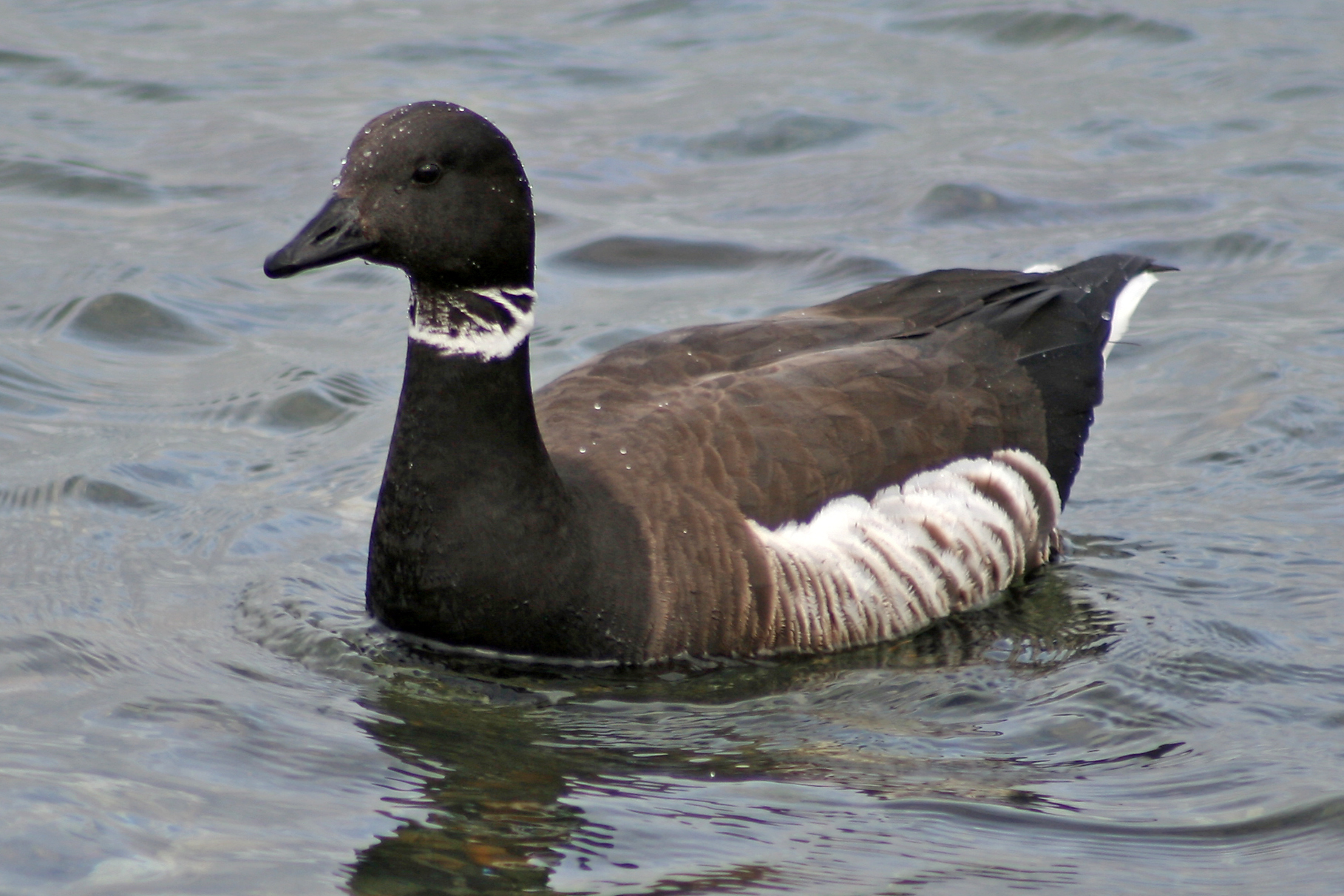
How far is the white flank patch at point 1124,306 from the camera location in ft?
29.7

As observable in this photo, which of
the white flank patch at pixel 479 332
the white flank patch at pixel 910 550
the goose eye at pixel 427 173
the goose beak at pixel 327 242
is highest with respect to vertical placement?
the goose eye at pixel 427 173

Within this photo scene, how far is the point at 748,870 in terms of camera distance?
18.1ft

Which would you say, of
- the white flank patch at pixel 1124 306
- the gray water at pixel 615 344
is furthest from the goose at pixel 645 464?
the white flank patch at pixel 1124 306

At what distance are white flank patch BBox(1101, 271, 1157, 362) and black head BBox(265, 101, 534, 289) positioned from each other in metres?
3.59

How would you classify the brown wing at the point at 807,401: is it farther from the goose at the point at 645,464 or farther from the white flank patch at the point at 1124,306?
the white flank patch at the point at 1124,306

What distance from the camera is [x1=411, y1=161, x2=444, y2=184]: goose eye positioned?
21.6ft

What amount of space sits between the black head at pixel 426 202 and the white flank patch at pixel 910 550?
1.57 m

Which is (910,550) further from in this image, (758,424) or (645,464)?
(645,464)

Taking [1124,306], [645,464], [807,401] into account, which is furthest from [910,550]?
[1124,306]

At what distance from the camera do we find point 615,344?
1075 centimetres

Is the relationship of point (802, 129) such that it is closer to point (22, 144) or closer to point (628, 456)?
point (22, 144)

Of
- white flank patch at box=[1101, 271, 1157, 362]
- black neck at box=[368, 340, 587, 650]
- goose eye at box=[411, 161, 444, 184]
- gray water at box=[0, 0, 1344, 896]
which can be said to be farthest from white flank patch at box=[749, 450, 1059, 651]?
goose eye at box=[411, 161, 444, 184]

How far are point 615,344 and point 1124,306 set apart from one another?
3.09m

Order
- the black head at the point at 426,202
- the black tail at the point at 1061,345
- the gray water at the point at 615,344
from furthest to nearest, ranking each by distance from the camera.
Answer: the black tail at the point at 1061,345 → the black head at the point at 426,202 → the gray water at the point at 615,344
